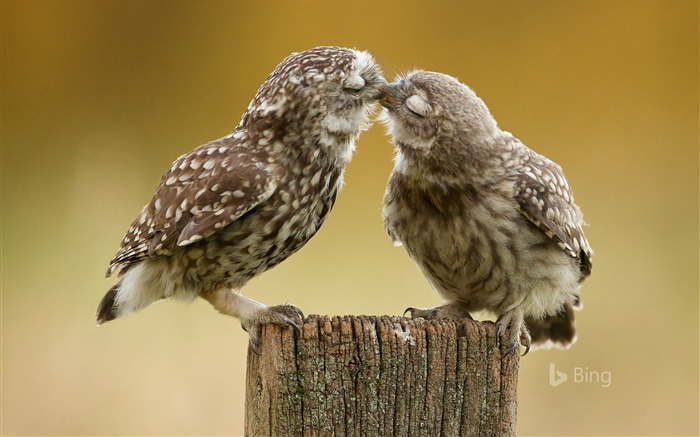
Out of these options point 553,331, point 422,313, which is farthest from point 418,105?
point 553,331

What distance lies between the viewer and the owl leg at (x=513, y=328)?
13.1 feet

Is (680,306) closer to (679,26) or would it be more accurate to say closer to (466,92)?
(679,26)

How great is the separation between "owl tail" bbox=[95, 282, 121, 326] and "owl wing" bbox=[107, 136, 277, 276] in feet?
0.46

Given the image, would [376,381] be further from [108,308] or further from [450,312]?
[108,308]

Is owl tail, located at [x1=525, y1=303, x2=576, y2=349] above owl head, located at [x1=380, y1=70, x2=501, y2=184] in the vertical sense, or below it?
below

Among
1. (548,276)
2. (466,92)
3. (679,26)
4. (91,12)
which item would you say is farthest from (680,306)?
(91,12)

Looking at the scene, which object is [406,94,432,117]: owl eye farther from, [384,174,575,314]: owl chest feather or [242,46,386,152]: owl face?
[384,174,575,314]: owl chest feather

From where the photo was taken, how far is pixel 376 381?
11.6 feet

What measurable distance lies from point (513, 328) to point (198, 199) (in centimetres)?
143

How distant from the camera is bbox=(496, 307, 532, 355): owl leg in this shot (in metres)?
3.99

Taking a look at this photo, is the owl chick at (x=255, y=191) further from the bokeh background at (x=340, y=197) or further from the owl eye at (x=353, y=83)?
the bokeh background at (x=340, y=197)

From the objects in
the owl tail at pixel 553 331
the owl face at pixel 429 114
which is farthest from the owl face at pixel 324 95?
the owl tail at pixel 553 331

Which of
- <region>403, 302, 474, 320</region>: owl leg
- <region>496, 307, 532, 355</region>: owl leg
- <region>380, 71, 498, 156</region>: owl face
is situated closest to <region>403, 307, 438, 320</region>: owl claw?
<region>403, 302, 474, 320</region>: owl leg

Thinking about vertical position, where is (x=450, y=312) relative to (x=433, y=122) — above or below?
below
